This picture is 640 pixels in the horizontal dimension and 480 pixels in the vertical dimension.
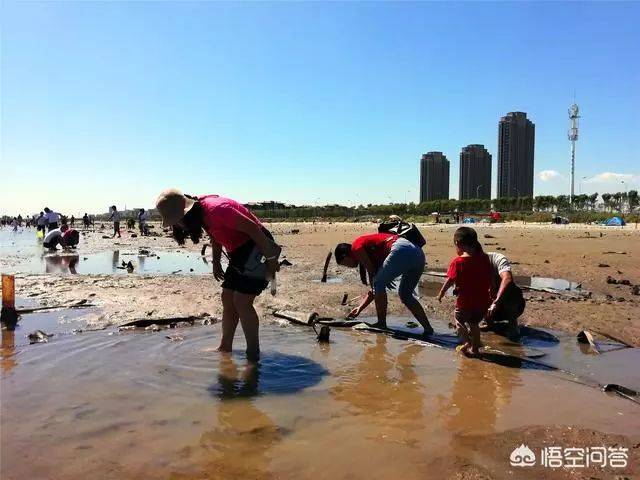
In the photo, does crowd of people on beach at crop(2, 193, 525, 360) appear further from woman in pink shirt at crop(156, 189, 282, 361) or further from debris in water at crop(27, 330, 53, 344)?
debris in water at crop(27, 330, 53, 344)

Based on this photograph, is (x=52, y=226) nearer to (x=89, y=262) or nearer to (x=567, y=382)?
(x=89, y=262)

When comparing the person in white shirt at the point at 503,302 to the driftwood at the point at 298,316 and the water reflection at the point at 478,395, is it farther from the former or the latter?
the driftwood at the point at 298,316

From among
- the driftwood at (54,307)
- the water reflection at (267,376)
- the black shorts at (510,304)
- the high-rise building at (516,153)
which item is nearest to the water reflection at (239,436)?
the water reflection at (267,376)

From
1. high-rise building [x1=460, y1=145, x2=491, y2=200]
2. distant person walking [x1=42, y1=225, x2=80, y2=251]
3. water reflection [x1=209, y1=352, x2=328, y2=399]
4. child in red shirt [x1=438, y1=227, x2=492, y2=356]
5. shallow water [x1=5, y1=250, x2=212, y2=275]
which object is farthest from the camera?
high-rise building [x1=460, y1=145, x2=491, y2=200]

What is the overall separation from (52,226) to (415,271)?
64.8 ft

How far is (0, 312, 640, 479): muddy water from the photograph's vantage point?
106 inches

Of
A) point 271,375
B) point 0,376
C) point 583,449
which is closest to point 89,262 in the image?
point 0,376

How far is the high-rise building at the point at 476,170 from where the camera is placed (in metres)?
116

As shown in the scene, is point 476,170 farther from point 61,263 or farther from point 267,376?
point 267,376

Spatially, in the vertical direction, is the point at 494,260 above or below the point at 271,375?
above

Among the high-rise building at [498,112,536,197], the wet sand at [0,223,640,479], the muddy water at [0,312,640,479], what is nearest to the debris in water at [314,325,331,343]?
the wet sand at [0,223,640,479]

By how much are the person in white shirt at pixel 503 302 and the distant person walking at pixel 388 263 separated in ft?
2.82

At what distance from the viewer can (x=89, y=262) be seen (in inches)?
586

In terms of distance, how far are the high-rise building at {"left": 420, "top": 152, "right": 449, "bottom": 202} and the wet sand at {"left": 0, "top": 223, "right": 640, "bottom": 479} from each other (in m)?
122
